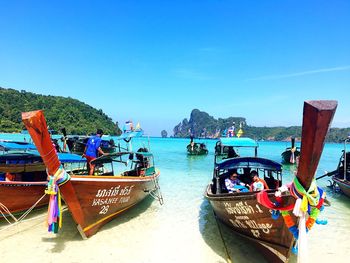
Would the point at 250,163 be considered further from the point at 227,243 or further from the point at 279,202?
the point at 279,202

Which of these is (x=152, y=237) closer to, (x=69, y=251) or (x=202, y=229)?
(x=202, y=229)

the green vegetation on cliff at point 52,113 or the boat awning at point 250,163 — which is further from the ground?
the green vegetation on cliff at point 52,113

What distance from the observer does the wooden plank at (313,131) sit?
3115 mm

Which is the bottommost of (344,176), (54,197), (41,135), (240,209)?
(344,176)

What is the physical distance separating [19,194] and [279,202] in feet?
24.3

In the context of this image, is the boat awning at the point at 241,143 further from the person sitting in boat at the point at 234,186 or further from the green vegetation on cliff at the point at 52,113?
the green vegetation on cliff at the point at 52,113

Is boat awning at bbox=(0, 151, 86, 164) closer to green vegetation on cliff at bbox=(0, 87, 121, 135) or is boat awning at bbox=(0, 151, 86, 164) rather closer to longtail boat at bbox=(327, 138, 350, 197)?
longtail boat at bbox=(327, 138, 350, 197)

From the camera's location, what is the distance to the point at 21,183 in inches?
321

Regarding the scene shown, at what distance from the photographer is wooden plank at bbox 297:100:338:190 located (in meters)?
3.12

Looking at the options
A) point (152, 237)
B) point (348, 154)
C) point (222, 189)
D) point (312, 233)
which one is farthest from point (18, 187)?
point (348, 154)

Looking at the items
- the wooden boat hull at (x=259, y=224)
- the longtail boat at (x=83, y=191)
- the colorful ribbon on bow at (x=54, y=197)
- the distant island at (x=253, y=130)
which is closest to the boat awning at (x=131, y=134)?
the longtail boat at (x=83, y=191)

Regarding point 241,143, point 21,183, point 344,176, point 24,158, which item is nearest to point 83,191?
point 21,183

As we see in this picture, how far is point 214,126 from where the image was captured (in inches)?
7052

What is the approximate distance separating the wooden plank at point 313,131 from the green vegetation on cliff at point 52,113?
76960 millimetres
